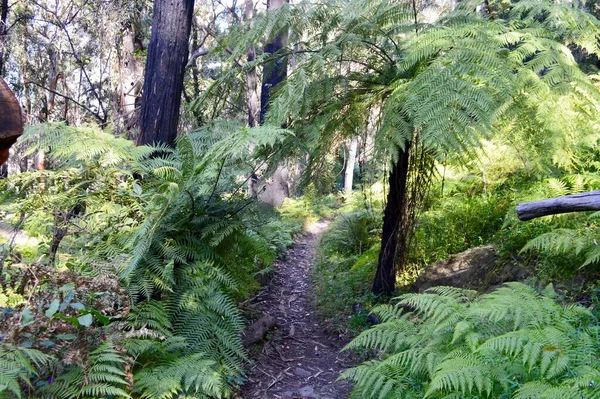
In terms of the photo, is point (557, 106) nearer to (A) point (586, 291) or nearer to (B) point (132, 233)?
(A) point (586, 291)

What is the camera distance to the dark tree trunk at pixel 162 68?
14.8 feet

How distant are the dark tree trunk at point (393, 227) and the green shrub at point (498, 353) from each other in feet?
5.16

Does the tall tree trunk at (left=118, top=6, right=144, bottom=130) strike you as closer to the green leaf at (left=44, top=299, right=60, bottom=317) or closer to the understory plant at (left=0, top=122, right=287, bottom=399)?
the understory plant at (left=0, top=122, right=287, bottom=399)

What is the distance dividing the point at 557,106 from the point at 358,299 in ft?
9.32

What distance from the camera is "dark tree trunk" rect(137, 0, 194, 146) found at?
4512mm

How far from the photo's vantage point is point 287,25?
4.11 metres

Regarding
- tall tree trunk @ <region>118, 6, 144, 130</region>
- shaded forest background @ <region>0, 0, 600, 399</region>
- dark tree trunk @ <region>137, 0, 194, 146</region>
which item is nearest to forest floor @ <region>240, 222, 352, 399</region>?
shaded forest background @ <region>0, 0, 600, 399</region>

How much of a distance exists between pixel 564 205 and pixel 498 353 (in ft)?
3.76

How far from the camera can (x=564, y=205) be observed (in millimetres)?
2836

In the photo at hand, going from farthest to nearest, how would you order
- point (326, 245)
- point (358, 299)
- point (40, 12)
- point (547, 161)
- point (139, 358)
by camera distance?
point (40, 12) → point (326, 245) → point (358, 299) → point (547, 161) → point (139, 358)

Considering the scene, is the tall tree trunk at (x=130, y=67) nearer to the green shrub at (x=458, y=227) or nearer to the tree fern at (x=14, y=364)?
the green shrub at (x=458, y=227)

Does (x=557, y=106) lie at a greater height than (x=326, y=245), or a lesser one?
greater

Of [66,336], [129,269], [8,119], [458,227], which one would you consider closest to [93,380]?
[66,336]

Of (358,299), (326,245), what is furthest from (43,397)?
(326,245)
